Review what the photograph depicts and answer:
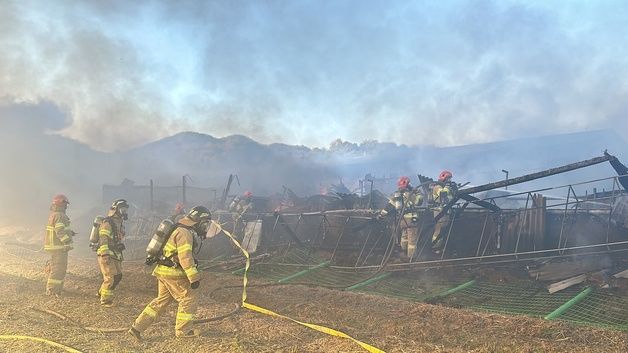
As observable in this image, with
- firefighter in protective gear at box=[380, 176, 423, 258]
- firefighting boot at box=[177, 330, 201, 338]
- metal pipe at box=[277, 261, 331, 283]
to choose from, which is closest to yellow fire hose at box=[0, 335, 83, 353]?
firefighting boot at box=[177, 330, 201, 338]

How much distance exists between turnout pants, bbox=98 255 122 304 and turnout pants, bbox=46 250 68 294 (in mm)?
1268

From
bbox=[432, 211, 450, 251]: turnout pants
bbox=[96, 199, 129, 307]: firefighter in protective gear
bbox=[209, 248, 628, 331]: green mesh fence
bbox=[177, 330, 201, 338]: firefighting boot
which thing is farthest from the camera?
bbox=[432, 211, 450, 251]: turnout pants

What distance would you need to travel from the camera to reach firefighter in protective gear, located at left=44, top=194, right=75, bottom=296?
8836mm

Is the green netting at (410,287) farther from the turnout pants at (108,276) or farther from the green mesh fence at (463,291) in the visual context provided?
the turnout pants at (108,276)

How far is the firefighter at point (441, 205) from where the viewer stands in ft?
34.0

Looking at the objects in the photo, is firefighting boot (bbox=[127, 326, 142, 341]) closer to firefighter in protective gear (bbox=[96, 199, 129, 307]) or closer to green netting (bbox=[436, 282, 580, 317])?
firefighter in protective gear (bbox=[96, 199, 129, 307])

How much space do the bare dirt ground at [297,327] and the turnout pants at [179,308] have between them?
0.71 ft

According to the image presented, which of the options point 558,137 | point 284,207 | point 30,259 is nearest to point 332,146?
point 558,137

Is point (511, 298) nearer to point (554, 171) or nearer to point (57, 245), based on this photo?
point (554, 171)

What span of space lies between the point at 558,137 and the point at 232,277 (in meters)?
28.7

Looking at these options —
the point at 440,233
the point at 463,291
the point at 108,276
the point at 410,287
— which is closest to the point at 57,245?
the point at 108,276

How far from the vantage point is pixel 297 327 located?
620 centimetres

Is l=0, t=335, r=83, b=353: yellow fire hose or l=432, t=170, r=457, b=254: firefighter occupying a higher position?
l=432, t=170, r=457, b=254: firefighter

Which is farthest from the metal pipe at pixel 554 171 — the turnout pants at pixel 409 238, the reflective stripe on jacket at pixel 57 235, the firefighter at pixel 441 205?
the reflective stripe on jacket at pixel 57 235
